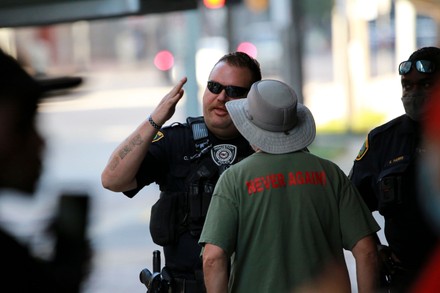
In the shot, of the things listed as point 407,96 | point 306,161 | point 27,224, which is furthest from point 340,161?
point 27,224

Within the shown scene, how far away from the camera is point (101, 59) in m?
45.4

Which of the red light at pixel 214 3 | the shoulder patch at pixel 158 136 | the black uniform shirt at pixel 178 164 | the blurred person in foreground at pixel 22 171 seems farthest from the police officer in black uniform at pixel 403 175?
the red light at pixel 214 3

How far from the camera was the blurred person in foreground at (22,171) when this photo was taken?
66.4 inches

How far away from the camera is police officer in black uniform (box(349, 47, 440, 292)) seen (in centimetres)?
425

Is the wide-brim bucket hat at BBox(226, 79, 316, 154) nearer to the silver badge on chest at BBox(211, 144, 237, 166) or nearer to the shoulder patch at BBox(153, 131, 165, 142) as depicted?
the silver badge on chest at BBox(211, 144, 237, 166)

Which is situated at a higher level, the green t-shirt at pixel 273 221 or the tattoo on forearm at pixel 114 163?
the tattoo on forearm at pixel 114 163

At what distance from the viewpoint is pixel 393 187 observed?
422cm

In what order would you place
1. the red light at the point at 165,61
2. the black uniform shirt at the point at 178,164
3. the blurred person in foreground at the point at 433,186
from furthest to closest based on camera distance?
the red light at the point at 165,61
the black uniform shirt at the point at 178,164
the blurred person in foreground at the point at 433,186

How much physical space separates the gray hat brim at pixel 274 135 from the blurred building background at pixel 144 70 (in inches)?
24.1

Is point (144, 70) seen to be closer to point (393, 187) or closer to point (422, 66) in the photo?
point (422, 66)

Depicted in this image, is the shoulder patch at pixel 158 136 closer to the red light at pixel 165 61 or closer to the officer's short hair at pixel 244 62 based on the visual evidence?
the officer's short hair at pixel 244 62

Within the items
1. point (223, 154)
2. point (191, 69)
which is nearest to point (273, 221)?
point (223, 154)

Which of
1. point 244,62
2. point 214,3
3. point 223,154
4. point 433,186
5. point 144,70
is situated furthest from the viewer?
point 144,70

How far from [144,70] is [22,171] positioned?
40767 millimetres
